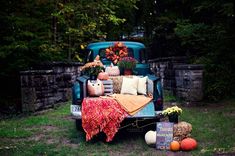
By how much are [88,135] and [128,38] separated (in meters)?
16.9

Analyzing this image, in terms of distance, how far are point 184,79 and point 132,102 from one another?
5.04 metres

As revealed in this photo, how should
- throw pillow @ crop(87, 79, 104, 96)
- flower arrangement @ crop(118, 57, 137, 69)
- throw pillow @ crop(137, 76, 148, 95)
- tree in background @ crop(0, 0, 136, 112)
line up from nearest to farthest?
throw pillow @ crop(87, 79, 104, 96) → throw pillow @ crop(137, 76, 148, 95) → flower arrangement @ crop(118, 57, 137, 69) → tree in background @ crop(0, 0, 136, 112)

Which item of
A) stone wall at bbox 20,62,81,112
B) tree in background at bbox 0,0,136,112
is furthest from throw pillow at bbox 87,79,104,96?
tree in background at bbox 0,0,136,112

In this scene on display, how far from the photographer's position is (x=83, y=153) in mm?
6422

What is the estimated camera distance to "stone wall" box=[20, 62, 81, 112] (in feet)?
34.7

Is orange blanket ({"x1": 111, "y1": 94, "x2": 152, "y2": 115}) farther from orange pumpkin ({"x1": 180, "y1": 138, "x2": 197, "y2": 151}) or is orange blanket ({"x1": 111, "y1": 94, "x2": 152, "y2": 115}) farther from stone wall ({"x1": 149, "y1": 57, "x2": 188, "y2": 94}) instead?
stone wall ({"x1": 149, "y1": 57, "x2": 188, "y2": 94})

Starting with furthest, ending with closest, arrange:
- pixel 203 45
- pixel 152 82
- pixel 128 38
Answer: pixel 128 38 < pixel 203 45 < pixel 152 82

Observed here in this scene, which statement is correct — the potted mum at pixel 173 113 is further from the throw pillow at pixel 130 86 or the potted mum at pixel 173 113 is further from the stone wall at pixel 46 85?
the stone wall at pixel 46 85

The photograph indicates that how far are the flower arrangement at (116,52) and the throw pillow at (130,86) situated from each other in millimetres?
1836

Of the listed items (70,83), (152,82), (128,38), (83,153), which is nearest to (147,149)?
(83,153)

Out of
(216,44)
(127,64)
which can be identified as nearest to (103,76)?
(127,64)

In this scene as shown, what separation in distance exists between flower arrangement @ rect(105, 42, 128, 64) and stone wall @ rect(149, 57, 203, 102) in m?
2.53

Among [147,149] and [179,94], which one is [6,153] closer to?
[147,149]

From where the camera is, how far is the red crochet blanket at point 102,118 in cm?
700
